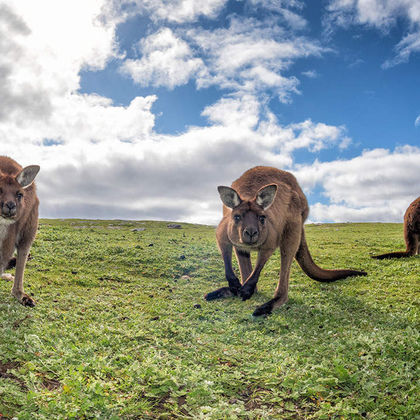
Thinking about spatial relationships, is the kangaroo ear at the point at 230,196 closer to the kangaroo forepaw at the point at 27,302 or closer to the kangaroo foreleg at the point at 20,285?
the kangaroo foreleg at the point at 20,285

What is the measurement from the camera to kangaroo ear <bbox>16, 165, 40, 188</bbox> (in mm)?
6861

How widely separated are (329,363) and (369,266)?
7.54m

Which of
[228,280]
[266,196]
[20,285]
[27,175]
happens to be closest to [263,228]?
[266,196]

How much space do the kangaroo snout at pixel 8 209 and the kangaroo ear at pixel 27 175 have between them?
0.54m

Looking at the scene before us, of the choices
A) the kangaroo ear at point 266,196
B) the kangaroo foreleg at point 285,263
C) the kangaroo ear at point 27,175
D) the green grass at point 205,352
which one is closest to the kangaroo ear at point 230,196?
the kangaroo ear at point 266,196

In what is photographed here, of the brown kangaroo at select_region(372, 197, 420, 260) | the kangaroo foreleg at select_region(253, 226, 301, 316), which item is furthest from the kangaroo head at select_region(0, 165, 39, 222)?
the brown kangaroo at select_region(372, 197, 420, 260)

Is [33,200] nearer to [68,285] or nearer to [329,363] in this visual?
[68,285]

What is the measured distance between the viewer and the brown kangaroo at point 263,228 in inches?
294

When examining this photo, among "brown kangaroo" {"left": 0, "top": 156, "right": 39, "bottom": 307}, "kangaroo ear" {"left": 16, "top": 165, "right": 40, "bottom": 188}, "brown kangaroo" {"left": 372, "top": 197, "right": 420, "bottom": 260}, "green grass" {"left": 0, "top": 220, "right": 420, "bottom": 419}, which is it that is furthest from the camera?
"brown kangaroo" {"left": 372, "top": 197, "right": 420, "bottom": 260}

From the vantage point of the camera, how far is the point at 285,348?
566cm

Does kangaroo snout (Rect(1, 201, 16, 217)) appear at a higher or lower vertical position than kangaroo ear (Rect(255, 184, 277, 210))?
lower

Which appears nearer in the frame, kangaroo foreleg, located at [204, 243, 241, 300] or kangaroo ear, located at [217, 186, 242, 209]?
kangaroo ear, located at [217, 186, 242, 209]

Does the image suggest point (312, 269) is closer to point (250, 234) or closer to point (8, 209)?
point (250, 234)

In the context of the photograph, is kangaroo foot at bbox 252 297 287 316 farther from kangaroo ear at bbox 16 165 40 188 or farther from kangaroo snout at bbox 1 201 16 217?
kangaroo ear at bbox 16 165 40 188
